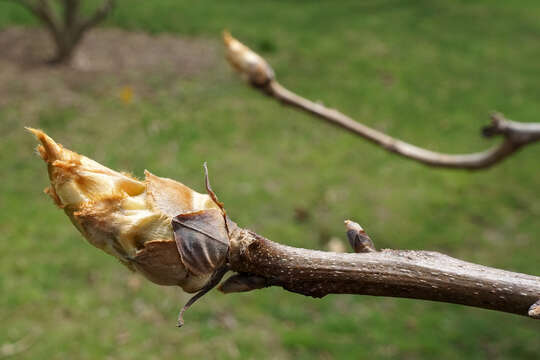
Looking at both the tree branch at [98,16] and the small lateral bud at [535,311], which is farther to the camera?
the tree branch at [98,16]

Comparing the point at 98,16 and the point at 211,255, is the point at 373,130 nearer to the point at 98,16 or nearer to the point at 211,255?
the point at 211,255

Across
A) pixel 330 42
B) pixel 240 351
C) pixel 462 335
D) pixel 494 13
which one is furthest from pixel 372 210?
pixel 494 13

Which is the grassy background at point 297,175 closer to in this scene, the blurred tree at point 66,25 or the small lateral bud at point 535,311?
the blurred tree at point 66,25

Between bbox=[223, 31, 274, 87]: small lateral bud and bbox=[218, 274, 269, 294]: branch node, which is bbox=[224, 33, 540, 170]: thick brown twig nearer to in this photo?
bbox=[223, 31, 274, 87]: small lateral bud

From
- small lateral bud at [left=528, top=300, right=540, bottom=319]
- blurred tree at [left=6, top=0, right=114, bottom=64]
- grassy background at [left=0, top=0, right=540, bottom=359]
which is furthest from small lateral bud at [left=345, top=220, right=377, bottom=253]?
blurred tree at [left=6, top=0, right=114, bottom=64]

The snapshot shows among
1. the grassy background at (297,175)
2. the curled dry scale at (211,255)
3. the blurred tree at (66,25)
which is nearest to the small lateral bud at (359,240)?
the curled dry scale at (211,255)

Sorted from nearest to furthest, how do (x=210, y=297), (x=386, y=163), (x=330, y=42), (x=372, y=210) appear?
(x=210, y=297), (x=372, y=210), (x=386, y=163), (x=330, y=42)

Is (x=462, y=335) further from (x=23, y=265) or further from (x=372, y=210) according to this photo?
(x=23, y=265)
